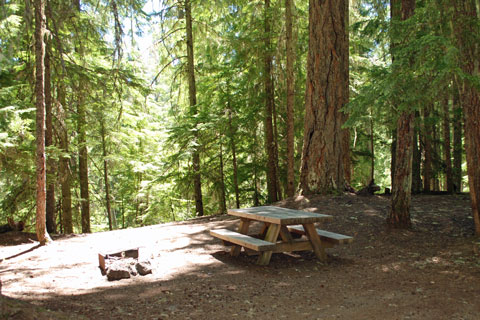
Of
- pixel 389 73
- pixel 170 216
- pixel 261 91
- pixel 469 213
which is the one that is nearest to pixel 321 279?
pixel 389 73

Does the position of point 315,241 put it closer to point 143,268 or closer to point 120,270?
point 143,268

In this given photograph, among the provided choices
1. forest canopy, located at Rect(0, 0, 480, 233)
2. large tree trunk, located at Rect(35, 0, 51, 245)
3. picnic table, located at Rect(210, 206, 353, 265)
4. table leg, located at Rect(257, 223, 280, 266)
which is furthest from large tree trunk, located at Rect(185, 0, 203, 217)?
table leg, located at Rect(257, 223, 280, 266)

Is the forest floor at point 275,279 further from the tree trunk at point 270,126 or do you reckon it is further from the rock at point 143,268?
the tree trunk at point 270,126

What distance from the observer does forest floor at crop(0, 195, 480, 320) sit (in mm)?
4004

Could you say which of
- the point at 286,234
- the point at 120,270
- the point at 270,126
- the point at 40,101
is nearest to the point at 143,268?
the point at 120,270

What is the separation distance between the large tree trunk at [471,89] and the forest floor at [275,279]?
1.04 metres

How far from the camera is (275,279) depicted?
17.3 ft

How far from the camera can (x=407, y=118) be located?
278 inches

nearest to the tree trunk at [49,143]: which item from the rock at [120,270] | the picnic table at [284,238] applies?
the rock at [120,270]

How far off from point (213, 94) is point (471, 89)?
10.5 meters

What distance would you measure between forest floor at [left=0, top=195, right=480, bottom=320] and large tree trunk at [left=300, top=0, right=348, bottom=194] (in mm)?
1401

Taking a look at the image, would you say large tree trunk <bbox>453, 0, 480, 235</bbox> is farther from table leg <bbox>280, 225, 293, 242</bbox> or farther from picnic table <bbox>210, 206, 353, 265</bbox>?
table leg <bbox>280, 225, 293, 242</bbox>

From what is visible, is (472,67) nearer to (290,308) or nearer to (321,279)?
(321,279)

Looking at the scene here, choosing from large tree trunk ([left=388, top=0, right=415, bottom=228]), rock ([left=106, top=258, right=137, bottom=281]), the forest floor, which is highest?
large tree trunk ([left=388, top=0, right=415, bottom=228])
